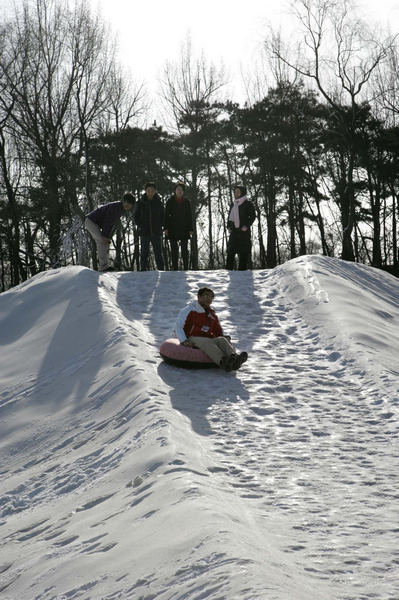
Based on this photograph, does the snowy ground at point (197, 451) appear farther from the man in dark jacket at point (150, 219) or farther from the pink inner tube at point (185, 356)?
the man in dark jacket at point (150, 219)

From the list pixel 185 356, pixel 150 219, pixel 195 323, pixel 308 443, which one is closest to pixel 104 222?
pixel 150 219

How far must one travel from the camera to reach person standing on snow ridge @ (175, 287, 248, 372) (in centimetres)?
704

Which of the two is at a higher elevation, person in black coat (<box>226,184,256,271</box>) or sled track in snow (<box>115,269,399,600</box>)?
person in black coat (<box>226,184,256,271</box>)

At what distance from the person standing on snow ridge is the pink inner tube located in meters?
0.07

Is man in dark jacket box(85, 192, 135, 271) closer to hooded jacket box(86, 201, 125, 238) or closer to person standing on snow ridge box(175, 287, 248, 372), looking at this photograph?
hooded jacket box(86, 201, 125, 238)

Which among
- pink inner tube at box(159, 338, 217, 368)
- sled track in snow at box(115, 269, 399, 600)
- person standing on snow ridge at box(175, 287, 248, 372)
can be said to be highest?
person standing on snow ridge at box(175, 287, 248, 372)

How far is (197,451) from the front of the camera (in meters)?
4.80

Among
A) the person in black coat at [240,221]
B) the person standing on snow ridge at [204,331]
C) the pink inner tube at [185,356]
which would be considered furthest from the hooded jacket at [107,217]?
the pink inner tube at [185,356]

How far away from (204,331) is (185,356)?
45 cm

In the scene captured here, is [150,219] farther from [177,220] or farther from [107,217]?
[107,217]

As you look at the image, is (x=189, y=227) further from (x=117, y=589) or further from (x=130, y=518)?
(x=117, y=589)

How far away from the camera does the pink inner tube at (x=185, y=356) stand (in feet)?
23.1

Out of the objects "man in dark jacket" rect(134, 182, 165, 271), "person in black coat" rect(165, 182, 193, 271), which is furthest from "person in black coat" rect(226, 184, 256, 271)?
"man in dark jacket" rect(134, 182, 165, 271)

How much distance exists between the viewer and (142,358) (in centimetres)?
708
